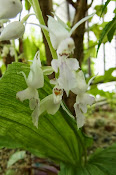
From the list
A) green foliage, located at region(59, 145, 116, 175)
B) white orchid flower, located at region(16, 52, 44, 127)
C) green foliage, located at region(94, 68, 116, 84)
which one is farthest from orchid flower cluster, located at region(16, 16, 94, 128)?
green foliage, located at region(94, 68, 116, 84)

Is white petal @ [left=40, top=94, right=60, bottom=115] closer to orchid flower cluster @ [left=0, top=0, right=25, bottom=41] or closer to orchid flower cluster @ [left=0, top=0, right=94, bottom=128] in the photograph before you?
orchid flower cluster @ [left=0, top=0, right=94, bottom=128]

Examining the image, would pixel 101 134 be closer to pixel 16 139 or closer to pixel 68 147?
pixel 68 147

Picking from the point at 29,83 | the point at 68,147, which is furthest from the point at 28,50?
the point at 29,83

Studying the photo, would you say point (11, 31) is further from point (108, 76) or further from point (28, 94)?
point (108, 76)

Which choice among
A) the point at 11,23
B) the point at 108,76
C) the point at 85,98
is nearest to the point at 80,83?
→ the point at 85,98

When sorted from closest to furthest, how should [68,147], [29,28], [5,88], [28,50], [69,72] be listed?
[69,72] < [5,88] < [68,147] < [28,50] < [29,28]

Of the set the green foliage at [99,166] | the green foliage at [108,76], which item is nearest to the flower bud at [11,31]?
the green foliage at [99,166]
